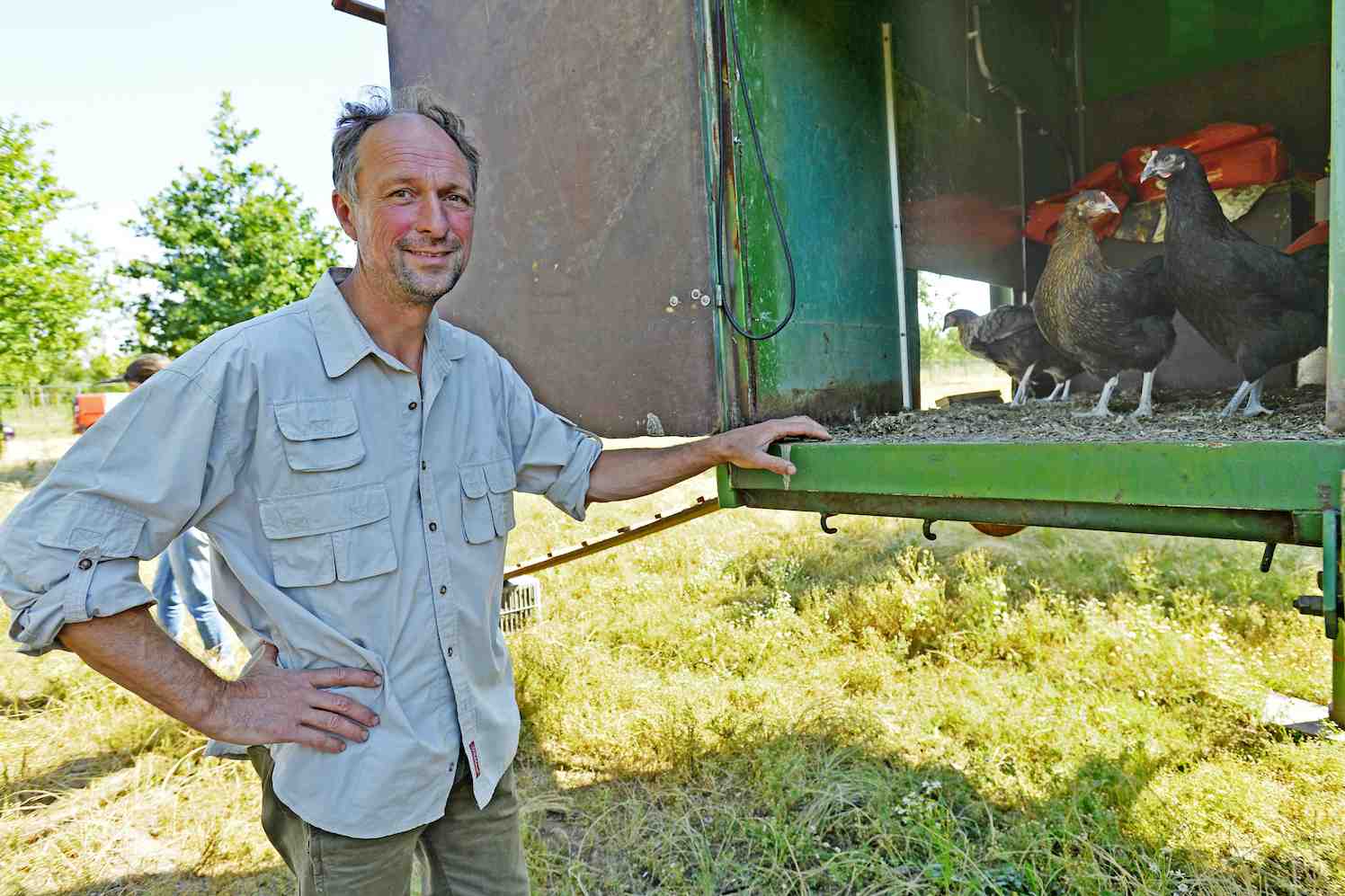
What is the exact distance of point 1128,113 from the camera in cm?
435

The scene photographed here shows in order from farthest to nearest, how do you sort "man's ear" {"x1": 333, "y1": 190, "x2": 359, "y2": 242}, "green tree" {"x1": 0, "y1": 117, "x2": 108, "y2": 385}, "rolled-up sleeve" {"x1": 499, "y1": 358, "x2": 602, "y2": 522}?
1. "green tree" {"x1": 0, "y1": 117, "x2": 108, "y2": 385}
2. "rolled-up sleeve" {"x1": 499, "y1": 358, "x2": 602, "y2": 522}
3. "man's ear" {"x1": 333, "y1": 190, "x2": 359, "y2": 242}

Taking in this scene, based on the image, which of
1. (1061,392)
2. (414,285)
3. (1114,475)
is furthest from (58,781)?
(1061,392)

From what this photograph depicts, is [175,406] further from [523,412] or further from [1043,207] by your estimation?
[1043,207]

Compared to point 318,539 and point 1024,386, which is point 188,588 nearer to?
point 318,539

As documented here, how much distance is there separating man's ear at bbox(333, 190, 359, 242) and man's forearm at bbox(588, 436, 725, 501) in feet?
2.68

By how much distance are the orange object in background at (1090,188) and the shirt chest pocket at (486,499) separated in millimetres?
3398

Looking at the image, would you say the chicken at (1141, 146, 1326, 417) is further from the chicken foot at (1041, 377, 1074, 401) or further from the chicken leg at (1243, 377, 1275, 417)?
the chicken foot at (1041, 377, 1074, 401)

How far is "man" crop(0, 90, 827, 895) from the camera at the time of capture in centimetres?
130

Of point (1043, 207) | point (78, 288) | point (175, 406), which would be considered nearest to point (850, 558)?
point (1043, 207)

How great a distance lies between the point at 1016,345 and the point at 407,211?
3.13 metres

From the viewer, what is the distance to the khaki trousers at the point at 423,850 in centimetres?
149

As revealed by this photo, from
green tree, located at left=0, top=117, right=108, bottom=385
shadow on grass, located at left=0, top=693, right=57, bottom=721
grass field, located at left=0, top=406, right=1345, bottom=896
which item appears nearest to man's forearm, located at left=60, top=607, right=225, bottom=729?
grass field, located at left=0, top=406, right=1345, bottom=896

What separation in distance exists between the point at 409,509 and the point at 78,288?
16.5m

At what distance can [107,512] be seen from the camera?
1288mm
